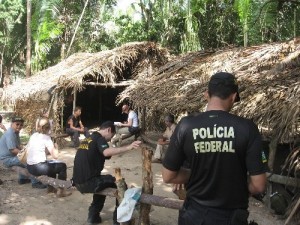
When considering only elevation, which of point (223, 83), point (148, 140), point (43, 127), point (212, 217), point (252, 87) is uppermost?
point (252, 87)

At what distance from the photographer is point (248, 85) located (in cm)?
673

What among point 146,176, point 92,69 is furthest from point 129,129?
point 146,176

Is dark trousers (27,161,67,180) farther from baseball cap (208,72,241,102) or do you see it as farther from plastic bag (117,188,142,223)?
baseball cap (208,72,241,102)

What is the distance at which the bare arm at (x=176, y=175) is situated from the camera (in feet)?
7.73

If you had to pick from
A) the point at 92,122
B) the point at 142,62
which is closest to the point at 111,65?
the point at 142,62

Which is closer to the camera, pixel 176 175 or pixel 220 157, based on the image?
pixel 220 157

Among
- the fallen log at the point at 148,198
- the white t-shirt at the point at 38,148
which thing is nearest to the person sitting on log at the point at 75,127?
the white t-shirt at the point at 38,148

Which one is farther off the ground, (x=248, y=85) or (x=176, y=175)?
(x=248, y=85)

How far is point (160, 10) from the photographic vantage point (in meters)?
17.7

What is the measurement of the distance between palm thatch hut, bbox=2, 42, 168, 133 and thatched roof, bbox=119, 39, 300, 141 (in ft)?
4.74

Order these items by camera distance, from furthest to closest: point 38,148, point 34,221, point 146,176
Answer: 1. point 38,148
2. point 34,221
3. point 146,176

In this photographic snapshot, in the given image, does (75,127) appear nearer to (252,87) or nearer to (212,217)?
(252,87)

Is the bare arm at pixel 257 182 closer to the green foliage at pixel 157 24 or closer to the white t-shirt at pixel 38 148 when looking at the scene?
the white t-shirt at pixel 38 148

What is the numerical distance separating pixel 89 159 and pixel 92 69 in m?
7.20
